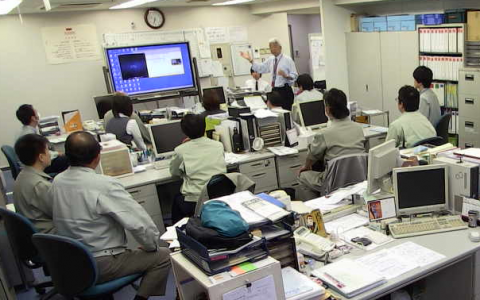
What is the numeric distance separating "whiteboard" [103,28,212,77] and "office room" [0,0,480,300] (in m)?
0.04

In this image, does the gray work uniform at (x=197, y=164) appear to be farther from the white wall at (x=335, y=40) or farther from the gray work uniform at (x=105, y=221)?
the white wall at (x=335, y=40)

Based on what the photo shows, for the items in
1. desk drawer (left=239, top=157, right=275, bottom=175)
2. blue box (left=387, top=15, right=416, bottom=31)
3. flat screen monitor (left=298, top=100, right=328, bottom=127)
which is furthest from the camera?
blue box (left=387, top=15, right=416, bottom=31)

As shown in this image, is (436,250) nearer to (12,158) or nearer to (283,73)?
(12,158)

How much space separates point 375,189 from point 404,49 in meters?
4.32

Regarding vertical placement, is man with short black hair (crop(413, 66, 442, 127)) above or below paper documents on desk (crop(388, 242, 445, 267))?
above

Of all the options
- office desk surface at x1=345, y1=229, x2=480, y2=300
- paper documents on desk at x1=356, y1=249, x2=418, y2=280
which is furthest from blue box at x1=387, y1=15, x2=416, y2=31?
paper documents on desk at x1=356, y1=249, x2=418, y2=280

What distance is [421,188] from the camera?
2.60 m

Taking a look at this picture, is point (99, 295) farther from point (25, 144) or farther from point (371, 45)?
point (371, 45)

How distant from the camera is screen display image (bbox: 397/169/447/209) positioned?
258cm

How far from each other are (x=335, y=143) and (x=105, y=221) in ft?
6.42

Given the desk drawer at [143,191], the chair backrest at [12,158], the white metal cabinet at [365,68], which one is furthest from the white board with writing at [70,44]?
the desk drawer at [143,191]

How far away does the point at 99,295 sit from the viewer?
266 cm

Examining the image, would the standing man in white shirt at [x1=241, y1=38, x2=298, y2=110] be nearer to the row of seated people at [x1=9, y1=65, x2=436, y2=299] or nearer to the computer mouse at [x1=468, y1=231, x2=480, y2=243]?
the row of seated people at [x1=9, y1=65, x2=436, y2=299]

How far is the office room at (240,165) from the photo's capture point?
207 centimetres
